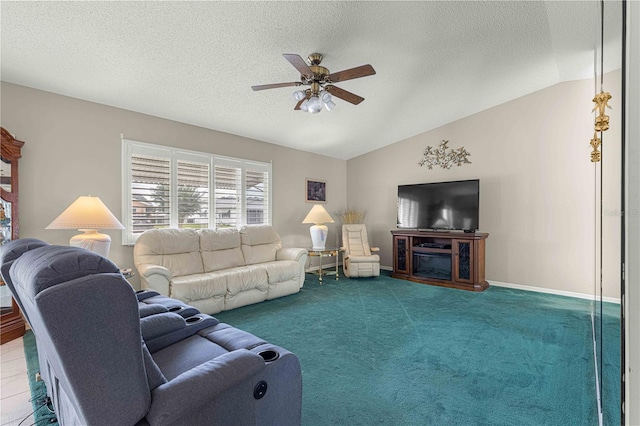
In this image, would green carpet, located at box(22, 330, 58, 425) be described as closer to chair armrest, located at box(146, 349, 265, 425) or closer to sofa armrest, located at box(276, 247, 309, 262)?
chair armrest, located at box(146, 349, 265, 425)

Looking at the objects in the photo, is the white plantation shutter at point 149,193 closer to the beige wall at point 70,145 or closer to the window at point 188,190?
the window at point 188,190

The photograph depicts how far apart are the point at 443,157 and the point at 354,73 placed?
3.48 m

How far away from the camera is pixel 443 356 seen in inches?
94.8

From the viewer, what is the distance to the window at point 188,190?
12.2ft

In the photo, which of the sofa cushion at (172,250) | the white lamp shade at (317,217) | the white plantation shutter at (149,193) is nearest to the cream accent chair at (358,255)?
the white lamp shade at (317,217)

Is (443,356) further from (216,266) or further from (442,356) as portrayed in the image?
(216,266)

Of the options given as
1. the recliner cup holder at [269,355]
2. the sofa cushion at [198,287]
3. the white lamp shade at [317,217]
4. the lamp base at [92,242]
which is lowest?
the sofa cushion at [198,287]

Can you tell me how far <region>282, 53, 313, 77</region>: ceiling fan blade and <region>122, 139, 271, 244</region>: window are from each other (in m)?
2.44

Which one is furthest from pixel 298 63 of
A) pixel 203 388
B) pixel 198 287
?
pixel 198 287

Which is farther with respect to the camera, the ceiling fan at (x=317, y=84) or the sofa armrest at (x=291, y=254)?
the sofa armrest at (x=291, y=254)

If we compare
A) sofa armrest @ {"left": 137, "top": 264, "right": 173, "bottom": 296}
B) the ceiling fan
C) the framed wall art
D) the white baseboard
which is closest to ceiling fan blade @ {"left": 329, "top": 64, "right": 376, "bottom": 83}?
the ceiling fan

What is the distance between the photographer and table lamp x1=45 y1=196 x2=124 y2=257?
269 centimetres

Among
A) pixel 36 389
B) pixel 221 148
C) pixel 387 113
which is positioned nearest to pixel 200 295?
pixel 36 389

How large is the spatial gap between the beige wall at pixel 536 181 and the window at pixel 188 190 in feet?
10.2
